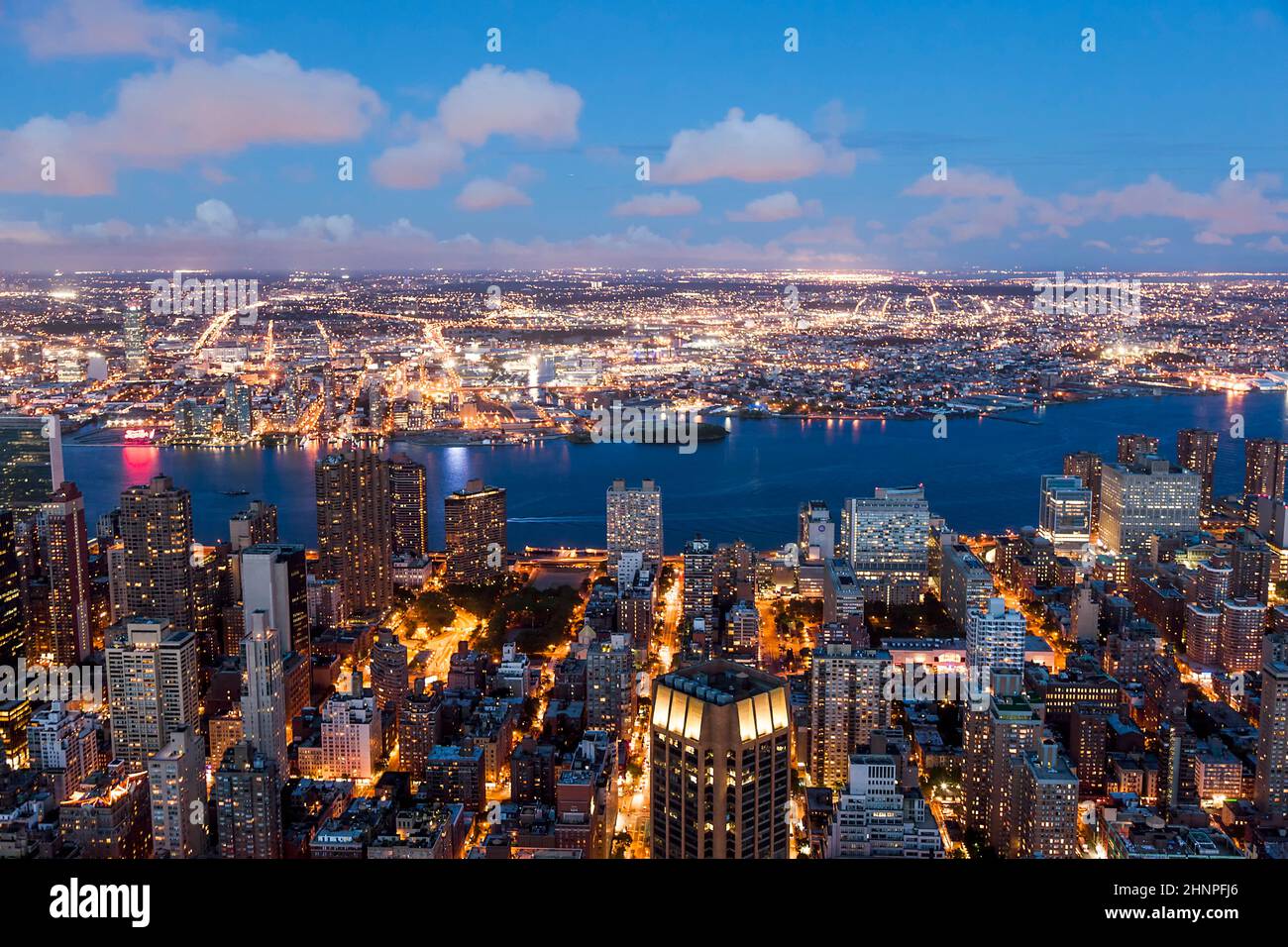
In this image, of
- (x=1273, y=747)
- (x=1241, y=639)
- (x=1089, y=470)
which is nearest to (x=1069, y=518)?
(x=1089, y=470)
